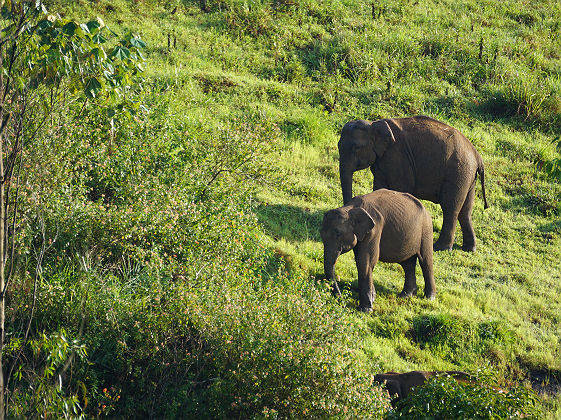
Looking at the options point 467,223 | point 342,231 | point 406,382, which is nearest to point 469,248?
point 467,223

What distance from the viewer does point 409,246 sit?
35.9ft

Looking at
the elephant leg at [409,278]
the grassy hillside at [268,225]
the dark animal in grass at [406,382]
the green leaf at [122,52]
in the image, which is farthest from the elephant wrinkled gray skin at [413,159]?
the green leaf at [122,52]

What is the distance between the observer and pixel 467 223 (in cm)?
1358

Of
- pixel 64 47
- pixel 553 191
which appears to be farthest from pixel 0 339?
pixel 553 191

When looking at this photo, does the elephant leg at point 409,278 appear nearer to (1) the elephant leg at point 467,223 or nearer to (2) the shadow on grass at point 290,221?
(2) the shadow on grass at point 290,221

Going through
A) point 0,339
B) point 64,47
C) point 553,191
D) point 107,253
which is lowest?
point 553,191

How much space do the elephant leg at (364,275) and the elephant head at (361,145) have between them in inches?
105

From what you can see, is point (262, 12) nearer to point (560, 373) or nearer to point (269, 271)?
point (269, 271)

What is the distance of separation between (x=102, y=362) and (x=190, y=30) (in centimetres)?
1382

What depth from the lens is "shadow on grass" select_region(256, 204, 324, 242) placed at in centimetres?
1267

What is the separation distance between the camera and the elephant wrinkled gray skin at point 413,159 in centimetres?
1302

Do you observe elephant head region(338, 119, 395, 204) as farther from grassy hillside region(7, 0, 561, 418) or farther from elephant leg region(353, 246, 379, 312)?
elephant leg region(353, 246, 379, 312)

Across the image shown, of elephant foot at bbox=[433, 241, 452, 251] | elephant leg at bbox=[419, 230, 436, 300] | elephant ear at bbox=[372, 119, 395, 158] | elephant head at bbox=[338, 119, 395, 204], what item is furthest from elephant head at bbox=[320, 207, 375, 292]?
elephant foot at bbox=[433, 241, 452, 251]

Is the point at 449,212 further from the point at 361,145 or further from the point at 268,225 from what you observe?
the point at 268,225
